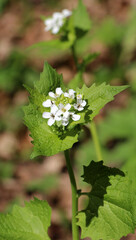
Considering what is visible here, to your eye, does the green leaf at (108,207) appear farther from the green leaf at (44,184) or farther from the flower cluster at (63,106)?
the green leaf at (44,184)

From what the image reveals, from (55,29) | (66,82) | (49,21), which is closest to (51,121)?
(55,29)

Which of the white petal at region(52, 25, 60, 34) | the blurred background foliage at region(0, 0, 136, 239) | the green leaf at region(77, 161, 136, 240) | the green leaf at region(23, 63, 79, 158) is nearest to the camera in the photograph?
the green leaf at region(23, 63, 79, 158)

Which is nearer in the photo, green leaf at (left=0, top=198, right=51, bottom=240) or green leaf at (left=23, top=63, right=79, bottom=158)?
green leaf at (left=23, top=63, right=79, bottom=158)

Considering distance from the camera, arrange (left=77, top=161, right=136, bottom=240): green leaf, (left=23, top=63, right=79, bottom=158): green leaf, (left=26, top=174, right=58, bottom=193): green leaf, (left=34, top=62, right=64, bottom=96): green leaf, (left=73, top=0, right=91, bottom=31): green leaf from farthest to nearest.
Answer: (left=26, top=174, right=58, bottom=193): green leaf < (left=73, top=0, right=91, bottom=31): green leaf < (left=34, top=62, right=64, bottom=96): green leaf < (left=77, top=161, right=136, bottom=240): green leaf < (left=23, top=63, right=79, bottom=158): green leaf

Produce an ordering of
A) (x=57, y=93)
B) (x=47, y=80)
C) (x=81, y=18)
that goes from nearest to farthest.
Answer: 1. (x=57, y=93)
2. (x=47, y=80)
3. (x=81, y=18)

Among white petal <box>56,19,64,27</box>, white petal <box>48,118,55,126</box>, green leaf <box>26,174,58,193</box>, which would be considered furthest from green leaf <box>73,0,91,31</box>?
green leaf <box>26,174,58,193</box>

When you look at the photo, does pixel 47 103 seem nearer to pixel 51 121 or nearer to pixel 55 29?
pixel 51 121

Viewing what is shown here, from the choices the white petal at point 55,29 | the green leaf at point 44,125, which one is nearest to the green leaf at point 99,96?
the green leaf at point 44,125

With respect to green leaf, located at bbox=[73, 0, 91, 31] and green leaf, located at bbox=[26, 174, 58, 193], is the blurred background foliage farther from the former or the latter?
green leaf, located at bbox=[73, 0, 91, 31]

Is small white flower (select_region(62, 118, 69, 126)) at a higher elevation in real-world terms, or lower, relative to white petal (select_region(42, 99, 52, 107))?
lower
